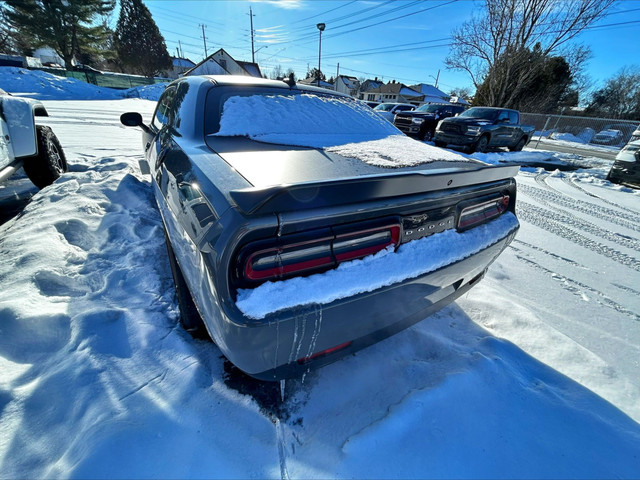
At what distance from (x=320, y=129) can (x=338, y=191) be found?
129cm

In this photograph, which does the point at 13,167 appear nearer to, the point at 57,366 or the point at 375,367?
the point at 57,366

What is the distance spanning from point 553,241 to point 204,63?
3949cm

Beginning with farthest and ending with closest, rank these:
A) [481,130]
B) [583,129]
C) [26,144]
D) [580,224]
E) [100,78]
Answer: [100,78], [583,129], [481,130], [580,224], [26,144]

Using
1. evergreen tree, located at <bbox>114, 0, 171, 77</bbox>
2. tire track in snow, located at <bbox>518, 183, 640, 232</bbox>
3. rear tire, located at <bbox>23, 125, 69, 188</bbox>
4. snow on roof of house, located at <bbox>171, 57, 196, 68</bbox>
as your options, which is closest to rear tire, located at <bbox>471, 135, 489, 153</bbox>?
tire track in snow, located at <bbox>518, 183, 640, 232</bbox>

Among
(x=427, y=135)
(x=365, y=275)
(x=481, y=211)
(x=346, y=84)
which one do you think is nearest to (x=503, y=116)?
(x=427, y=135)

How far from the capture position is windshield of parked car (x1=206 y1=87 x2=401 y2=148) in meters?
1.96

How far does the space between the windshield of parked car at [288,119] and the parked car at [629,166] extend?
6706 mm

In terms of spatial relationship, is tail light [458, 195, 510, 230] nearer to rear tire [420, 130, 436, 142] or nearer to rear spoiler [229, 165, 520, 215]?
rear spoiler [229, 165, 520, 215]

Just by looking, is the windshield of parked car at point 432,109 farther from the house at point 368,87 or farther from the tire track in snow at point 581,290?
the house at point 368,87

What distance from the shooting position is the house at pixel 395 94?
5819 centimetres

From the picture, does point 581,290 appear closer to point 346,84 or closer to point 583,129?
point 583,129

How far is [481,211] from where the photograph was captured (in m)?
1.83

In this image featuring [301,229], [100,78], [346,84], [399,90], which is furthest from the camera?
[346,84]

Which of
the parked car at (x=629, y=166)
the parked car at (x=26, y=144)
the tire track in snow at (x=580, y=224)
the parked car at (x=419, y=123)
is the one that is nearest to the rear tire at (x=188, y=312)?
the parked car at (x=26, y=144)
